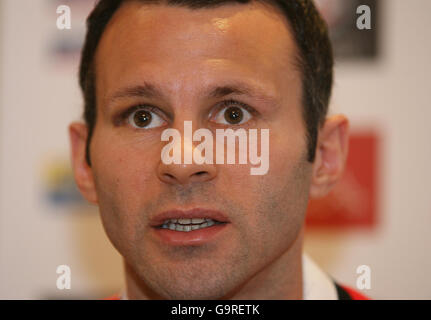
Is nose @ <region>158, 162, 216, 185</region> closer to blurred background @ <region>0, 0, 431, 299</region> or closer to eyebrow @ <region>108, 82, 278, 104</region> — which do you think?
eyebrow @ <region>108, 82, 278, 104</region>

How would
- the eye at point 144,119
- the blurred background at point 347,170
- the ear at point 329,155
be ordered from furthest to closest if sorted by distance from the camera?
the blurred background at point 347,170
the ear at point 329,155
the eye at point 144,119

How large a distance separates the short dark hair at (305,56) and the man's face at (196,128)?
0.10 ft

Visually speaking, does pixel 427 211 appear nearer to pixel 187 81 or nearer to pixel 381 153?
pixel 381 153

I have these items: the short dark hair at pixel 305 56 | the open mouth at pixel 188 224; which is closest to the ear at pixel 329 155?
the short dark hair at pixel 305 56

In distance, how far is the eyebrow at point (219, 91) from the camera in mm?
942

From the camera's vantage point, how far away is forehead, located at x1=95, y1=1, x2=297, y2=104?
94 centimetres

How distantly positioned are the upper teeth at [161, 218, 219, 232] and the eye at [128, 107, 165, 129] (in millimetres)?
189

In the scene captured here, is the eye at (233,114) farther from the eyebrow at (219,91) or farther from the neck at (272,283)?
the neck at (272,283)

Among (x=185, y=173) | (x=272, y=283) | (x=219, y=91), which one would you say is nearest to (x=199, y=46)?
(x=219, y=91)

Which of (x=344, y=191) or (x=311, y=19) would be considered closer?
(x=311, y=19)

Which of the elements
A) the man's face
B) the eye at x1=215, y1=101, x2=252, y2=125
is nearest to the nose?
the man's face

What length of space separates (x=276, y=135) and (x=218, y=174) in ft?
0.48

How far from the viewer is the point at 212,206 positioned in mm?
909

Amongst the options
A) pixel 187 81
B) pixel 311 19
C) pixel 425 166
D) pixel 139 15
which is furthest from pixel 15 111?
pixel 425 166
